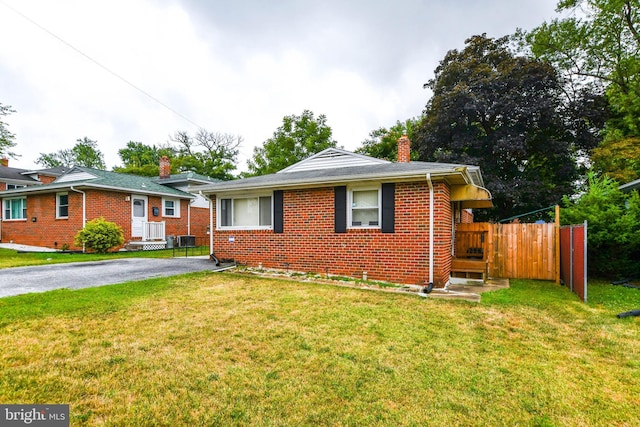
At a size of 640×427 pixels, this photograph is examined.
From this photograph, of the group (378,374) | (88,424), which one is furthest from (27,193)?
(378,374)

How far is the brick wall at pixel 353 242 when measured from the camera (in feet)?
24.4

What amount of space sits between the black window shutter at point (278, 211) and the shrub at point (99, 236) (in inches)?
359

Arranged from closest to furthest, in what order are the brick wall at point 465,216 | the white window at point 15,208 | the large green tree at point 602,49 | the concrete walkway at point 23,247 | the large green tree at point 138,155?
1. the brick wall at point 465,216
2. the concrete walkway at point 23,247
3. the large green tree at point 602,49
4. the white window at point 15,208
5. the large green tree at point 138,155

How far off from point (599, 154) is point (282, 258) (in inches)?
593

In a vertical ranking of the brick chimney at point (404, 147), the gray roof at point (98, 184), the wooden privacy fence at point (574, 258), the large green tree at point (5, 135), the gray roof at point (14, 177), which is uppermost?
the large green tree at point (5, 135)

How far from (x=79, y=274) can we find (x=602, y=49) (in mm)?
27389

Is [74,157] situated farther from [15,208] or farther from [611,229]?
[611,229]

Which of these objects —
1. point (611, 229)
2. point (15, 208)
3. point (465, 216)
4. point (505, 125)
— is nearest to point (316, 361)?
point (611, 229)

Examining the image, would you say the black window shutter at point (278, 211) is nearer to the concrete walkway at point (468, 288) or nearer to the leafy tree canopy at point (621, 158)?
the concrete walkway at point (468, 288)

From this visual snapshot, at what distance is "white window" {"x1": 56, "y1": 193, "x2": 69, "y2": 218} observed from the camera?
15.3m

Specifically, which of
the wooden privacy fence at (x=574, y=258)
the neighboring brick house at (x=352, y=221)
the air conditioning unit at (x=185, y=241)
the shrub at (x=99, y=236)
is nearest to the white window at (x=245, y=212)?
the neighboring brick house at (x=352, y=221)

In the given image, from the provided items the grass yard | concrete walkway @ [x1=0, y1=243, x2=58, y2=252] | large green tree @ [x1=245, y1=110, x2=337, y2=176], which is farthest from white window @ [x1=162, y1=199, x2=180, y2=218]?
large green tree @ [x1=245, y1=110, x2=337, y2=176]

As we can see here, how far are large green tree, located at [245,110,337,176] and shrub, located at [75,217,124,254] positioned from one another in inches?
752

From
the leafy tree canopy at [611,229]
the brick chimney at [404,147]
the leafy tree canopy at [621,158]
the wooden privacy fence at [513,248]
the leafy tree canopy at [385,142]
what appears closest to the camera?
the leafy tree canopy at [611,229]
